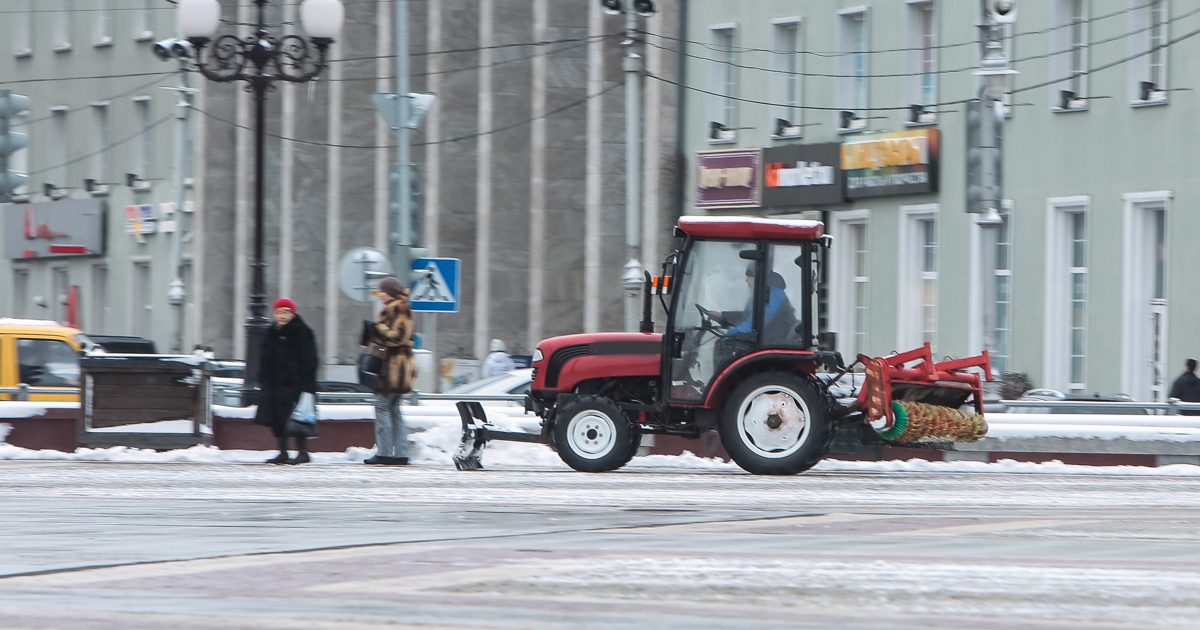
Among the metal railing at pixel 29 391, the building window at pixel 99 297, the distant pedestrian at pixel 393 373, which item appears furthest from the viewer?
the building window at pixel 99 297

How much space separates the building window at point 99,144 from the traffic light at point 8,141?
4151cm

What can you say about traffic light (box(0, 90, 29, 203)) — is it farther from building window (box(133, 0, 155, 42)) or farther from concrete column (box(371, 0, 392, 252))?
building window (box(133, 0, 155, 42))

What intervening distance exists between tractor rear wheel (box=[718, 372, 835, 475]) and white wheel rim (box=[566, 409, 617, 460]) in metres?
0.99

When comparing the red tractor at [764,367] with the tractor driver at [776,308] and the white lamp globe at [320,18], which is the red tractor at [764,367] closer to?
the tractor driver at [776,308]

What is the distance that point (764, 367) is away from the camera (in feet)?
56.9

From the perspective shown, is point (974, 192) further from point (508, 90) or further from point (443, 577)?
point (508, 90)

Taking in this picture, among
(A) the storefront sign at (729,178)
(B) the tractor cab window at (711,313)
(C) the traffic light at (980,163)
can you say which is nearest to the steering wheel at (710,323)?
(B) the tractor cab window at (711,313)

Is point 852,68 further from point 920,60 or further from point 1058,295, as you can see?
point 1058,295

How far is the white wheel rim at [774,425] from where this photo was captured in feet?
56.2

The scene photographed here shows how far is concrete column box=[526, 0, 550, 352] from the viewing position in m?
43.3

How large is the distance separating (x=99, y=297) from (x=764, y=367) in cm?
4365

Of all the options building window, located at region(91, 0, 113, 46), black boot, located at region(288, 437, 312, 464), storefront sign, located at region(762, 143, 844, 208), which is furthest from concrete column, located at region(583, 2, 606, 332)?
black boot, located at region(288, 437, 312, 464)

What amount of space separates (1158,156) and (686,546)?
22.3 metres

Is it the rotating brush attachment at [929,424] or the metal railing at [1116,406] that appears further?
the metal railing at [1116,406]
